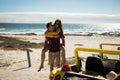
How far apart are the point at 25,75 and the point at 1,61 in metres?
4.64

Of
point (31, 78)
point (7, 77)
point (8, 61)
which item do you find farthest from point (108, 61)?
point (8, 61)

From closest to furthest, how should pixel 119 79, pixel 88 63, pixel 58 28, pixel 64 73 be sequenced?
1. pixel 119 79
2. pixel 64 73
3. pixel 88 63
4. pixel 58 28

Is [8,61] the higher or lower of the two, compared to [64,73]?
lower

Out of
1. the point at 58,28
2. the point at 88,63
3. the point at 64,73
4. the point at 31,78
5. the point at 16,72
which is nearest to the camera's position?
the point at 64,73

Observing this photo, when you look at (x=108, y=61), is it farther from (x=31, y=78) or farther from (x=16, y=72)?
(x=16, y=72)

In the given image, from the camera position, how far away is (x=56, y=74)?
6430 mm

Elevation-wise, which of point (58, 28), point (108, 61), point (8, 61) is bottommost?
point (8, 61)

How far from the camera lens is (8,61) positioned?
16.2 meters

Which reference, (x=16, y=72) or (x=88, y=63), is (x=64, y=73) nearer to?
(x=88, y=63)

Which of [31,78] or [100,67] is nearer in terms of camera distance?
[100,67]

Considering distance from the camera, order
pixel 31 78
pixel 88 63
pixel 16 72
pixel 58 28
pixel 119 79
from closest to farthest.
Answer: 1. pixel 119 79
2. pixel 88 63
3. pixel 58 28
4. pixel 31 78
5. pixel 16 72

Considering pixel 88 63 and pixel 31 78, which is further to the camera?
pixel 31 78

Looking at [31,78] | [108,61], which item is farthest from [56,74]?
[31,78]

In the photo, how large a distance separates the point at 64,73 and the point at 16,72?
22.7ft
